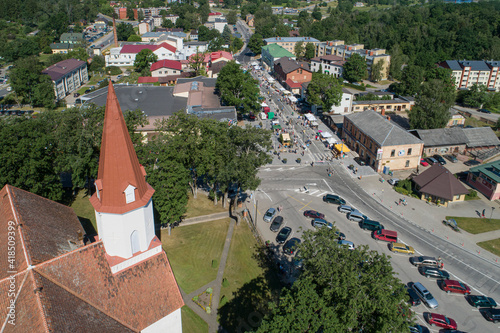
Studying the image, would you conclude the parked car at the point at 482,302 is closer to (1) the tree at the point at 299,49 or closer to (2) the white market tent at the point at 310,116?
(2) the white market tent at the point at 310,116

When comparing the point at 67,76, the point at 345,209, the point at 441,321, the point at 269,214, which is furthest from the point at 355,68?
the point at 441,321

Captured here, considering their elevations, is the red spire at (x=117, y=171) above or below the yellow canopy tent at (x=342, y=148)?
above

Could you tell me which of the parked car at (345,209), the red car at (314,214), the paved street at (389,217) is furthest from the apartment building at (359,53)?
the red car at (314,214)

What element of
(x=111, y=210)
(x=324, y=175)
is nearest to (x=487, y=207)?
(x=324, y=175)

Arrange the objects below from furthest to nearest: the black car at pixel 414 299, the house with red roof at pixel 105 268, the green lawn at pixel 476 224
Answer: the green lawn at pixel 476 224 < the black car at pixel 414 299 < the house with red roof at pixel 105 268

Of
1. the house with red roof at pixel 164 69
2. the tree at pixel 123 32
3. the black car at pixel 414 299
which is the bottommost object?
the black car at pixel 414 299

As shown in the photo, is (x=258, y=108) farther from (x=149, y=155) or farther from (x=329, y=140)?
(x=149, y=155)
